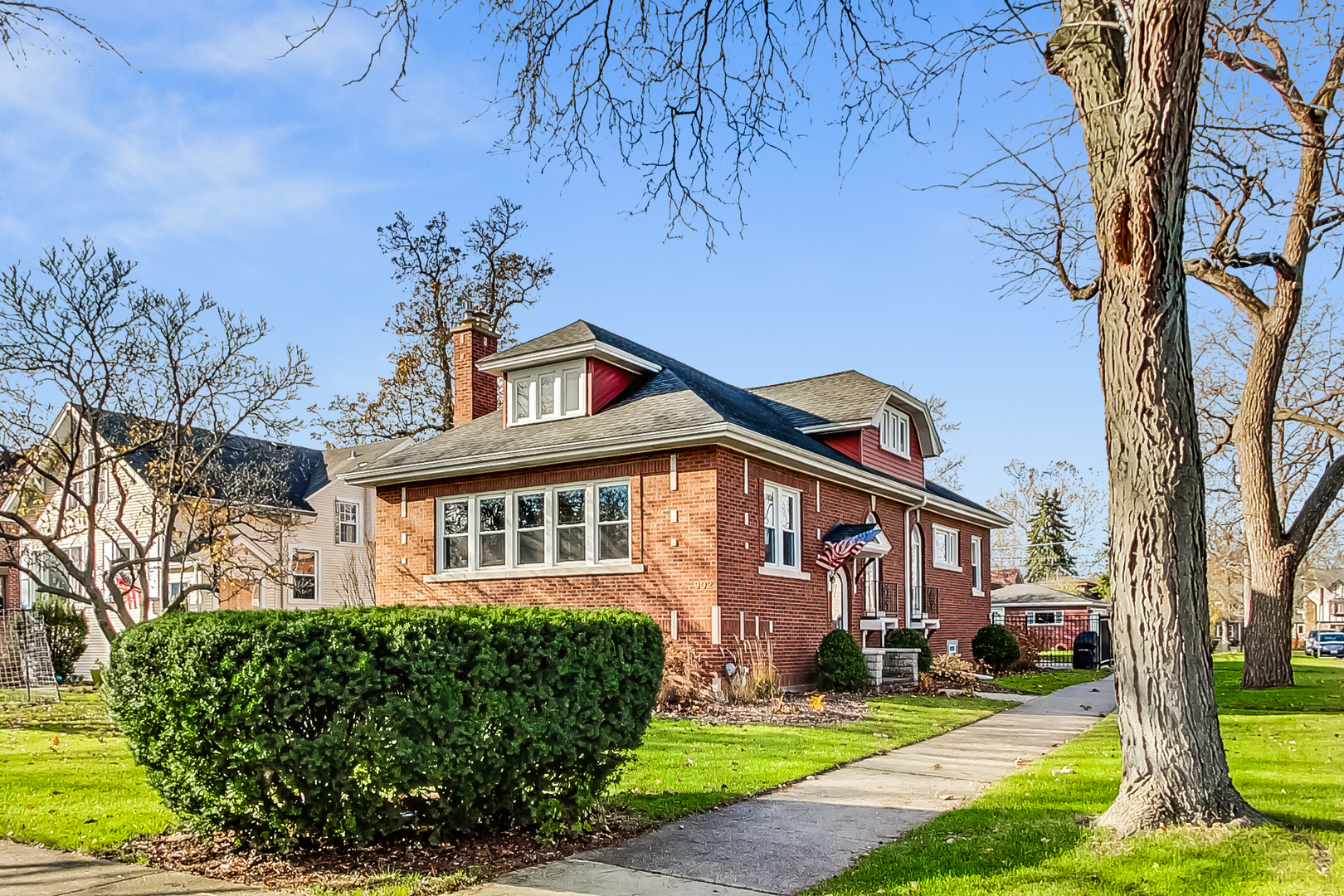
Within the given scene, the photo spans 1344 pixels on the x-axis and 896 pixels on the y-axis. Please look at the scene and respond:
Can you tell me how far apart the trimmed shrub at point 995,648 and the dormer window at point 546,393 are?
13.7 m

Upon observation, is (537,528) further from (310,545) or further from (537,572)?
(310,545)

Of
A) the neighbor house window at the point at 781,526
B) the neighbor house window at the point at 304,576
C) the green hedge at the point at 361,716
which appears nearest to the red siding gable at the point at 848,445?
the neighbor house window at the point at 781,526

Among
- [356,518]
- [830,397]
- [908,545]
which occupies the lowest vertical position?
[908,545]

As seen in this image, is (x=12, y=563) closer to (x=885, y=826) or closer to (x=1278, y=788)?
(x=885, y=826)

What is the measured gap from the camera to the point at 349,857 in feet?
20.2

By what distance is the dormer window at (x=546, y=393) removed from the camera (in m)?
19.7

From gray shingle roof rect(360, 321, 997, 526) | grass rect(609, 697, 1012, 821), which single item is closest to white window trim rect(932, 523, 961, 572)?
gray shingle roof rect(360, 321, 997, 526)

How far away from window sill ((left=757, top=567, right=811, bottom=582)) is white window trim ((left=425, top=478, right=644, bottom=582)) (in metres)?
2.28

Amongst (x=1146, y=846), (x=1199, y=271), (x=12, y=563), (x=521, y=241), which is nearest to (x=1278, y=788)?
(x=1146, y=846)

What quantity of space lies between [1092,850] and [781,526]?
1260 cm

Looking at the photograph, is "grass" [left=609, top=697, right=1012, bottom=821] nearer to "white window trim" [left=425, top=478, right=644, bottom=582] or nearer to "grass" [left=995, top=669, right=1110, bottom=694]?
"white window trim" [left=425, top=478, right=644, bottom=582]

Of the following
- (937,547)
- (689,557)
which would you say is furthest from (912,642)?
(689,557)

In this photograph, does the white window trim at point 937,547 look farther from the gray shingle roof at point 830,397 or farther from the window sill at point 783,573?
the window sill at point 783,573

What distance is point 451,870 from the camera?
5.89 m
